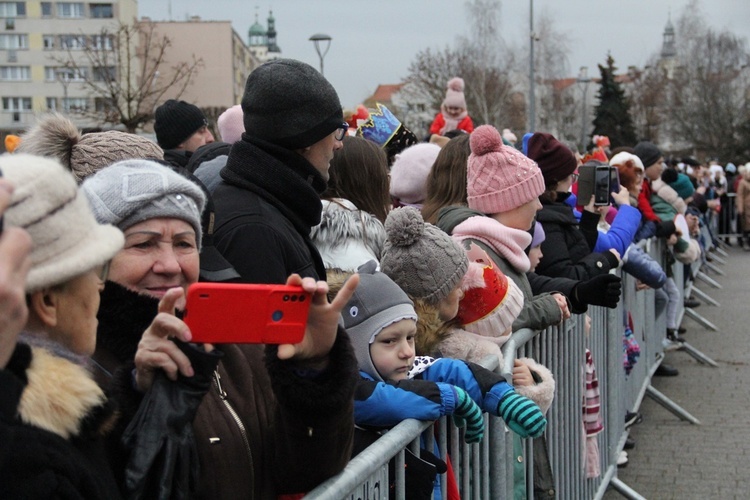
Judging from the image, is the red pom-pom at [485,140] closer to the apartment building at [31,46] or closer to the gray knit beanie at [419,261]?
the gray knit beanie at [419,261]

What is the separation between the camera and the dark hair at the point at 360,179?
4.34 m

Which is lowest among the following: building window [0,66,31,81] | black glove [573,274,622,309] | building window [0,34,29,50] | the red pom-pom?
black glove [573,274,622,309]

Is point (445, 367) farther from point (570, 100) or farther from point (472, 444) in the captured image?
point (570, 100)

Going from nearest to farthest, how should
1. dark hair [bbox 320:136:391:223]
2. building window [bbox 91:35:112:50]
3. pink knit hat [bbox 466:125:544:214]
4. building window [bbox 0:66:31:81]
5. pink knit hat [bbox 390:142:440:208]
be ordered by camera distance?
1. dark hair [bbox 320:136:391:223]
2. pink knit hat [bbox 466:125:544:214]
3. pink knit hat [bbox 390:142:440:208]
4. building window [bbox 91:35:112:50]
5. building window [bbox 0:66:31:81]

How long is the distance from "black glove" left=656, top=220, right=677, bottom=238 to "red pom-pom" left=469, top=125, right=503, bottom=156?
15.6ft

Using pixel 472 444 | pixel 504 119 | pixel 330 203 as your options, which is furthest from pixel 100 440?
pixel 504 119

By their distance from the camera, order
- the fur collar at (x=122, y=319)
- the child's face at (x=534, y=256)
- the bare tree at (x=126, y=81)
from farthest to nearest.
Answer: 1. the bare tree at (x=126, y=81)
2. the child's face at (x=534, y=256)
3. the fur collar at (x=122, y=319)

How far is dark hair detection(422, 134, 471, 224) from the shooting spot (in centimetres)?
520

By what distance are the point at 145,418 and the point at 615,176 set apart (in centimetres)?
467

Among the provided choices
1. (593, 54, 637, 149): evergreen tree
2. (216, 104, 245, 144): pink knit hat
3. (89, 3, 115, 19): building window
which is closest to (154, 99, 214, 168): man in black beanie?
(216, 104, 245, 144): pink knit hat

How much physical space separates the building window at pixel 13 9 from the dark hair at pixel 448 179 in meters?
100

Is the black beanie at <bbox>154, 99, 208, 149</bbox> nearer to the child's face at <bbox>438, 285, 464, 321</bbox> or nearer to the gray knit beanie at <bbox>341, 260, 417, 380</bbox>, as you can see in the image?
A: the child's face at <bbox>438, 285, 464, 321</bbox>

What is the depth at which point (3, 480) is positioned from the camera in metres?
1.55

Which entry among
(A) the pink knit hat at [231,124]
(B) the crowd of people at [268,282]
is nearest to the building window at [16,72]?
(A) the pink knit hat at [231,124]
